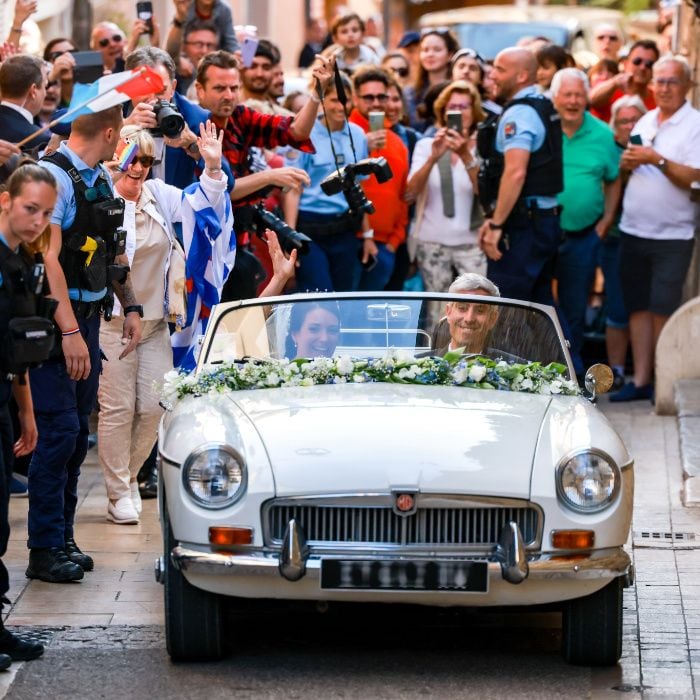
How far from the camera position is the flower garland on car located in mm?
7090

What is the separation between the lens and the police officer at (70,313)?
752cm

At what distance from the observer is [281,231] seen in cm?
1009

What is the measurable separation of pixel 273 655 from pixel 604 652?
4.07 feet

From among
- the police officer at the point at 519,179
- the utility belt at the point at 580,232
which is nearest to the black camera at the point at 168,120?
the police officer at the point at 519,179

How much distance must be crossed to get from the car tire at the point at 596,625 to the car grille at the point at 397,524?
1.22ft

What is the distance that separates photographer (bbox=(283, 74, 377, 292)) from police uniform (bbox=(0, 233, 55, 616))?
5.78 m

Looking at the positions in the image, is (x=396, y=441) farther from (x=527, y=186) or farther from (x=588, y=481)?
(x=527, y=186)

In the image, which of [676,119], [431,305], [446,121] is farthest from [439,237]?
[431,305]

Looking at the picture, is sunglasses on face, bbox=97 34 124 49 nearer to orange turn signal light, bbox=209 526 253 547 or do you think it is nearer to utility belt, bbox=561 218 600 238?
utility belt, bbox=561 218 600 238

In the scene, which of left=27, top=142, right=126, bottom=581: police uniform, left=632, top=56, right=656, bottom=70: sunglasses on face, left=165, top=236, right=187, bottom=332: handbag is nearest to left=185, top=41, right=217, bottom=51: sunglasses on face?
left=165, top=236, right=187, bottom=332: handbag

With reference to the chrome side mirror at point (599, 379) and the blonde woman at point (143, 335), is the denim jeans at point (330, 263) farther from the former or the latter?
the chrome side mirror at point (599, 379)

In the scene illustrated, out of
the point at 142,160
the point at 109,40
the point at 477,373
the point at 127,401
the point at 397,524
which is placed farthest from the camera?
the point at 109,40

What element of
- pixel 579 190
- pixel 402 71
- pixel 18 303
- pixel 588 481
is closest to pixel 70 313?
pixel 18 303

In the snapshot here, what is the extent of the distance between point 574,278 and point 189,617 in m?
7.00
